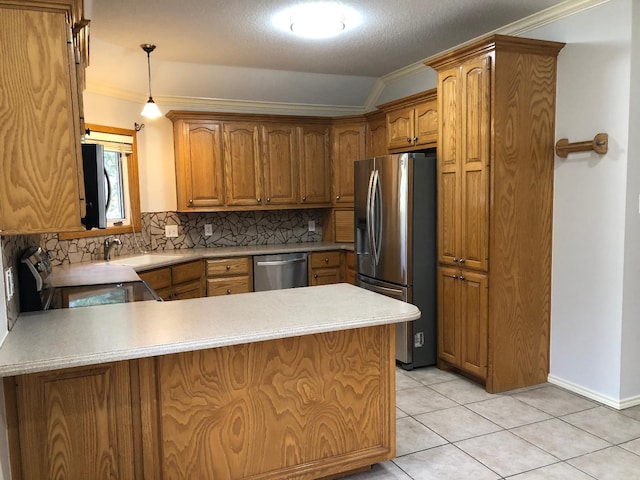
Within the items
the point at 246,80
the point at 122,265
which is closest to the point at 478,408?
the point at 122,265

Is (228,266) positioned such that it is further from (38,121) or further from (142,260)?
(38,121)

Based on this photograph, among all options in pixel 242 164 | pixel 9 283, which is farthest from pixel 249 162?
pixel 9 283

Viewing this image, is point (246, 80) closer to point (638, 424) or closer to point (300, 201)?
point (300, 201)

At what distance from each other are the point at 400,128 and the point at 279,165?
139 centimetres

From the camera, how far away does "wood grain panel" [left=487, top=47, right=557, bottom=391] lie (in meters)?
3.21

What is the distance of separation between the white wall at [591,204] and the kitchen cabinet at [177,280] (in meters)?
2.91

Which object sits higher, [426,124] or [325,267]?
[426,124]

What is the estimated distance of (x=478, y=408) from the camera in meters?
3.11

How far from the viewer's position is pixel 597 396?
315 centimetres

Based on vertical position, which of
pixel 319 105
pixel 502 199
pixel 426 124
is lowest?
pixel 502 199

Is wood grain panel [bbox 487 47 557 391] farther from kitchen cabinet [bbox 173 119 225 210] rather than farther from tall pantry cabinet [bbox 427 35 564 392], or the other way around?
kitchen cabinet [bbox 173 119 225 210]

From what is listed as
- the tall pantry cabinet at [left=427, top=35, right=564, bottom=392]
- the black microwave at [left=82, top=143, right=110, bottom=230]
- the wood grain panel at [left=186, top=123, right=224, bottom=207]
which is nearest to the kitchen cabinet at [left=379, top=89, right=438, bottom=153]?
the tall pantry cabinet at [left=427, top=35, right=564, bottom=392]

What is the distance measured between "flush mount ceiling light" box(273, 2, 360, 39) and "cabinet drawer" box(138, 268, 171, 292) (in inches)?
82.0

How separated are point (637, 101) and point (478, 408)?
2.04 meters
